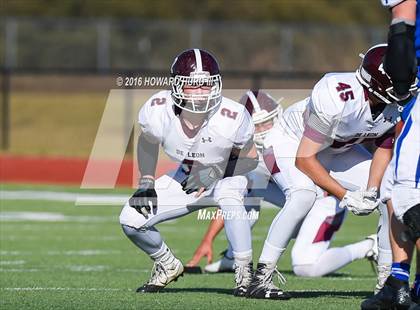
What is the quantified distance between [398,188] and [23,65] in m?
22.8

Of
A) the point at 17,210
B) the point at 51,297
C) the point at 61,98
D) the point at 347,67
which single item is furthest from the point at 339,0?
the point at 51,297

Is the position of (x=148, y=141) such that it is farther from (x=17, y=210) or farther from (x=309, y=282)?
(x=17, y=210)

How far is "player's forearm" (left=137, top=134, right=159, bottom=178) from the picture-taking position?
6.53 m

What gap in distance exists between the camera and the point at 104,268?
8.29 meters

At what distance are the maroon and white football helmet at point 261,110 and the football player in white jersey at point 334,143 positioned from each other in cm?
143

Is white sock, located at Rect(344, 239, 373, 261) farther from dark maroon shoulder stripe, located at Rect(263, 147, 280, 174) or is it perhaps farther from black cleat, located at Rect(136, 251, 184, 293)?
black cleat, located at Rect(136, 251, 184, 293)

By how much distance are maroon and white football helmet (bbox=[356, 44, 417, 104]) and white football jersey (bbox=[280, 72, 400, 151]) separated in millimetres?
98

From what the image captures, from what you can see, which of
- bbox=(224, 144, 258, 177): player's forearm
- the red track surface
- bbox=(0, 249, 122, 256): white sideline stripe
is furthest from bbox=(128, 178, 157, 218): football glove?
the red track surface

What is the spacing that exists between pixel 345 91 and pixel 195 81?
907 millimetres

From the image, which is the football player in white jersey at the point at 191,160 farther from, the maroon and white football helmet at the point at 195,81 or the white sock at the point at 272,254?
the white sock at the point at 272,254

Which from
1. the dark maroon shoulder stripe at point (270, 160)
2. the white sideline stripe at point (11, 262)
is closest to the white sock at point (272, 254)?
the dark maroon shoulder stripe at point (270, 160)

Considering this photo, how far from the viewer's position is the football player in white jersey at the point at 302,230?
7883mm

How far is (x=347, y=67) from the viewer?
26.0 metres

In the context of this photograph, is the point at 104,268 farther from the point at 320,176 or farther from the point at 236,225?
the point at 320,176
